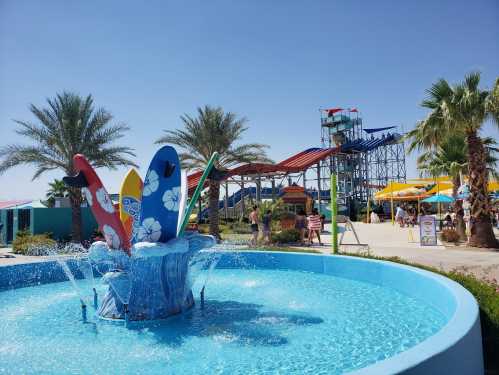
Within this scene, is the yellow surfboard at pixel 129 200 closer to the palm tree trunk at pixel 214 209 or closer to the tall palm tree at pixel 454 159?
the palm tree trunk at pixel 214 209

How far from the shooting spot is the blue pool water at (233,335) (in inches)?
169

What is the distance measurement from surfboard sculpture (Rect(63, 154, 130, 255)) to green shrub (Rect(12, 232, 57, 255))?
9.51 m

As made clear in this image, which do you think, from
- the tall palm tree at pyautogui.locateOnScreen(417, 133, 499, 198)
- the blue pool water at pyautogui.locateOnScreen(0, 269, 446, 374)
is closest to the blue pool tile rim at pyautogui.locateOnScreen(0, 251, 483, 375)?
the blue pool water at pyautogui.locateOnScreen(0, 269, 446, 374)

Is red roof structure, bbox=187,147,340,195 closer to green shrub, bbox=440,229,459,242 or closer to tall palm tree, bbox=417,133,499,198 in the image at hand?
tall palm tree, bbox=417,133,499,198

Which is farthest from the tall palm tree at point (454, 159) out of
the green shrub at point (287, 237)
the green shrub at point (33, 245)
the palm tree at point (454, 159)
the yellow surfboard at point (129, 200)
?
the green shrub at point (33, 245)

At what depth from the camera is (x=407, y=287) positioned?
724 cm

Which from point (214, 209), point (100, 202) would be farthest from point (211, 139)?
point (100, 202)

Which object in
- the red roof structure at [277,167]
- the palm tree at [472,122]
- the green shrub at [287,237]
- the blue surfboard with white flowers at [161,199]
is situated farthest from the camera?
the red roof structure at [277,167]

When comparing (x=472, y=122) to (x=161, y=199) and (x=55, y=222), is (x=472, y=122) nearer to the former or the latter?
(x=161, y=199)

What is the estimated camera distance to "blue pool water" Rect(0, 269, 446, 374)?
4281mm

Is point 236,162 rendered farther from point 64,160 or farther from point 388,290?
point 388,290

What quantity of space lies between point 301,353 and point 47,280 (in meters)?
7.63

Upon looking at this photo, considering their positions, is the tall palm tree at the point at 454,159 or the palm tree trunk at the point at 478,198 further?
the tall palm tree at the point at 454,159

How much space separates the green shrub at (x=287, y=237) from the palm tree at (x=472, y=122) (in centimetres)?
591
